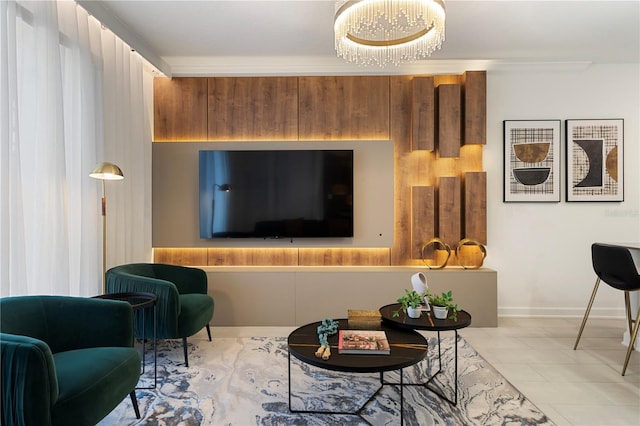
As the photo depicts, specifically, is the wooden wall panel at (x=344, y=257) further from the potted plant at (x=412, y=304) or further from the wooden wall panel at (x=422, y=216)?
the potted plant at (x=412, y=304)

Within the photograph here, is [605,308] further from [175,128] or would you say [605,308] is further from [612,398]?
[175,128]

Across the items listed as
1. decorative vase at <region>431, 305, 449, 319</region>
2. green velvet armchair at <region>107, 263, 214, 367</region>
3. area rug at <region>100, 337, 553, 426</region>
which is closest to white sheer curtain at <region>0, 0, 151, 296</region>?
green velvet armchair at <region>107, 263, 214, 367</region>

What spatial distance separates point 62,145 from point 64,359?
1415 mm

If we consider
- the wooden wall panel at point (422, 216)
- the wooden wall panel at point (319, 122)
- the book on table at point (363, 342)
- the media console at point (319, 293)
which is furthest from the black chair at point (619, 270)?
the book on table at point (363, 342)

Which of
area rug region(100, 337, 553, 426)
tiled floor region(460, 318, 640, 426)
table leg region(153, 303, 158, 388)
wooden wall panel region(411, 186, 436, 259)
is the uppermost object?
wooden wall panel region(411, 186, 436, 259)

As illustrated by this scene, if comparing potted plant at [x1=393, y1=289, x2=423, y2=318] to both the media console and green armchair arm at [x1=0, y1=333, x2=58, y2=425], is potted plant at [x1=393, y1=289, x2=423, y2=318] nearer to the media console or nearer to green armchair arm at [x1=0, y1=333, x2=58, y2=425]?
the media console

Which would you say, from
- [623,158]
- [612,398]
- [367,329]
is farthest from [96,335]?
[623,158]

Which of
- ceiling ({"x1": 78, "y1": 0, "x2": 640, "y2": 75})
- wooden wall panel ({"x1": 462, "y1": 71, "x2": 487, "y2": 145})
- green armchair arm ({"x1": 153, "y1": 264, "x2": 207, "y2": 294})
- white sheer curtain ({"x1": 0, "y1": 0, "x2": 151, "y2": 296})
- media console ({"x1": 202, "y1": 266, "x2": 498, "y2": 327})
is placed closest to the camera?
white sheer curtain ({"x1": 0, "y1": 0, "x2": 151, "y2": 296})

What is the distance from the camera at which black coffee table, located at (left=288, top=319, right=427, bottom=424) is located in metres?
1.71

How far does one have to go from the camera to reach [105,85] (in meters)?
2.95

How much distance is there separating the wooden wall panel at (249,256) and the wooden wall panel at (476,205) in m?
1.94

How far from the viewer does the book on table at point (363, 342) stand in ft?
6.07

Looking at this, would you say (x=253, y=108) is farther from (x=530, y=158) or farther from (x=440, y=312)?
(x=530, y=158)

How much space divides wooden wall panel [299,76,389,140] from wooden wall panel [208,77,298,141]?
14 cm
